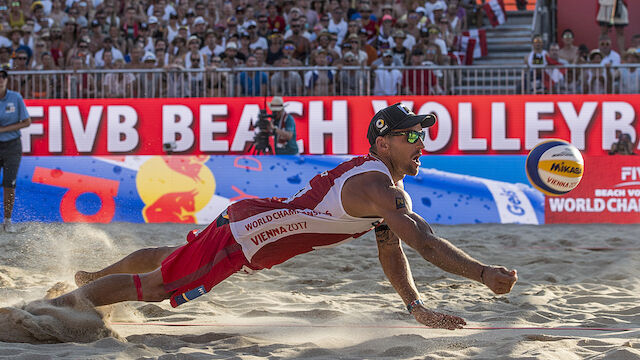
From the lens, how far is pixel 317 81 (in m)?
11.5

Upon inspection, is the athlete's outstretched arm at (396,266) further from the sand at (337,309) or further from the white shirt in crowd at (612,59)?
the white shirt in crowd at (612,59)

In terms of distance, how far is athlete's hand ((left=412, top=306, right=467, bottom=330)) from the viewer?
12.2 feet

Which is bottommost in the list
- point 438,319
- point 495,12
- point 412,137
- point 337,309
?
point 337,309

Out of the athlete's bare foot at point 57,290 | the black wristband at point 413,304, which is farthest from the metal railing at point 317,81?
the black wristband at point 413,304

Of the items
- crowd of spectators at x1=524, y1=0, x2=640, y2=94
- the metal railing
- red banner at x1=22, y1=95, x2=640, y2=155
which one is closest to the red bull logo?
red banner at x1=22, y1=95, x2=640, y2=155

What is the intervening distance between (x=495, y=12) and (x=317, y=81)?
4.33 meters

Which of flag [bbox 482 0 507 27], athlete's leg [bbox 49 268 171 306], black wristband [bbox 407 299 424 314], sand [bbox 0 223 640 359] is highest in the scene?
flag [bbox 482 0 507 27]

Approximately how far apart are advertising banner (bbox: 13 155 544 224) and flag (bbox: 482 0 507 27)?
4.57 m

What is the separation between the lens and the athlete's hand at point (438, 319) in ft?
12.2

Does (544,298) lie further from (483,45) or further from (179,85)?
(483,45)

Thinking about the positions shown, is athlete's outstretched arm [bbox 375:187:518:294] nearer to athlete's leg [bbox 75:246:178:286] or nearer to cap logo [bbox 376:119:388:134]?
cap logo [bbox 376:119:388:134]

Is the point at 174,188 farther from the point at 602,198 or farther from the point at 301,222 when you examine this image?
the point at 301,222

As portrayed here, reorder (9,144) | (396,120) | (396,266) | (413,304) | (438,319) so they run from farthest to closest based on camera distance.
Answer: (9,144) < (396,266) < (413,304) < (396,120) < (438,319)

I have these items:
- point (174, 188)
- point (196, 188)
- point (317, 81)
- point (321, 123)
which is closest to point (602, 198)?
point (321, 123)
